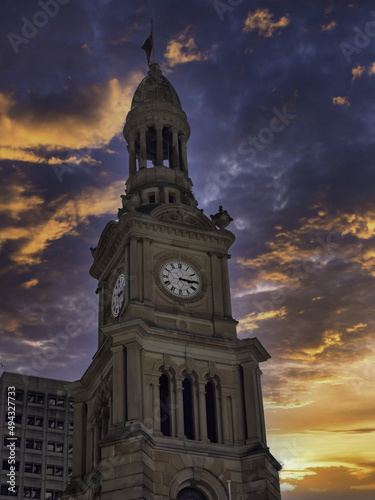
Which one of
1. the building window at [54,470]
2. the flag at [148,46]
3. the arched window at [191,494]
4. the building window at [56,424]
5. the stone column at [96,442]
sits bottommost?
the arched window at [191,494]

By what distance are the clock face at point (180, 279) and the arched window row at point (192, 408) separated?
6577 millimetres

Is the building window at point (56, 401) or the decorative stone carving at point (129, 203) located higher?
the building window at point (56, 401)

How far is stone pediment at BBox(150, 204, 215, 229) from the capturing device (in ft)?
215

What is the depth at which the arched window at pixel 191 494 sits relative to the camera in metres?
54.7

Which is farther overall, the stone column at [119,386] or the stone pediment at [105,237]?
the stone pediment at [105,237]

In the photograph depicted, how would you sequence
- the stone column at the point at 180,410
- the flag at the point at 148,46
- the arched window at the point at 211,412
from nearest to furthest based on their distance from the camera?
the stone column at the point at 180,410 < the arched window at the point at 211,412 < the flag at the point at 148,46

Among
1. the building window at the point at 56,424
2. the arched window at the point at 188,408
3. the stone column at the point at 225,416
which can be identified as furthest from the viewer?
the building window at the point at 56,424

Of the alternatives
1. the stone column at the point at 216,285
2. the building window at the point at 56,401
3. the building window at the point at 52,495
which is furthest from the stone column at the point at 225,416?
the building window at the point at 56,401

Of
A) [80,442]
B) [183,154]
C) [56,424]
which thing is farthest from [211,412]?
[56,424]

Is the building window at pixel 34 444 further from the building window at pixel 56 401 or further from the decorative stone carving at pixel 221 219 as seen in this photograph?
the decorative stone carving at pixel 221 219

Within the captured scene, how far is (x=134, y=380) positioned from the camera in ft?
182

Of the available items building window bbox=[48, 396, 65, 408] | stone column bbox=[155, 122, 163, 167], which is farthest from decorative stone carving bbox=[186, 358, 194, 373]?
building window bbox=[48, 396, 65, 408]

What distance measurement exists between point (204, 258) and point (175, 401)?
12.2 meters

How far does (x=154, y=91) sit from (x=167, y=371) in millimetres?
27007
